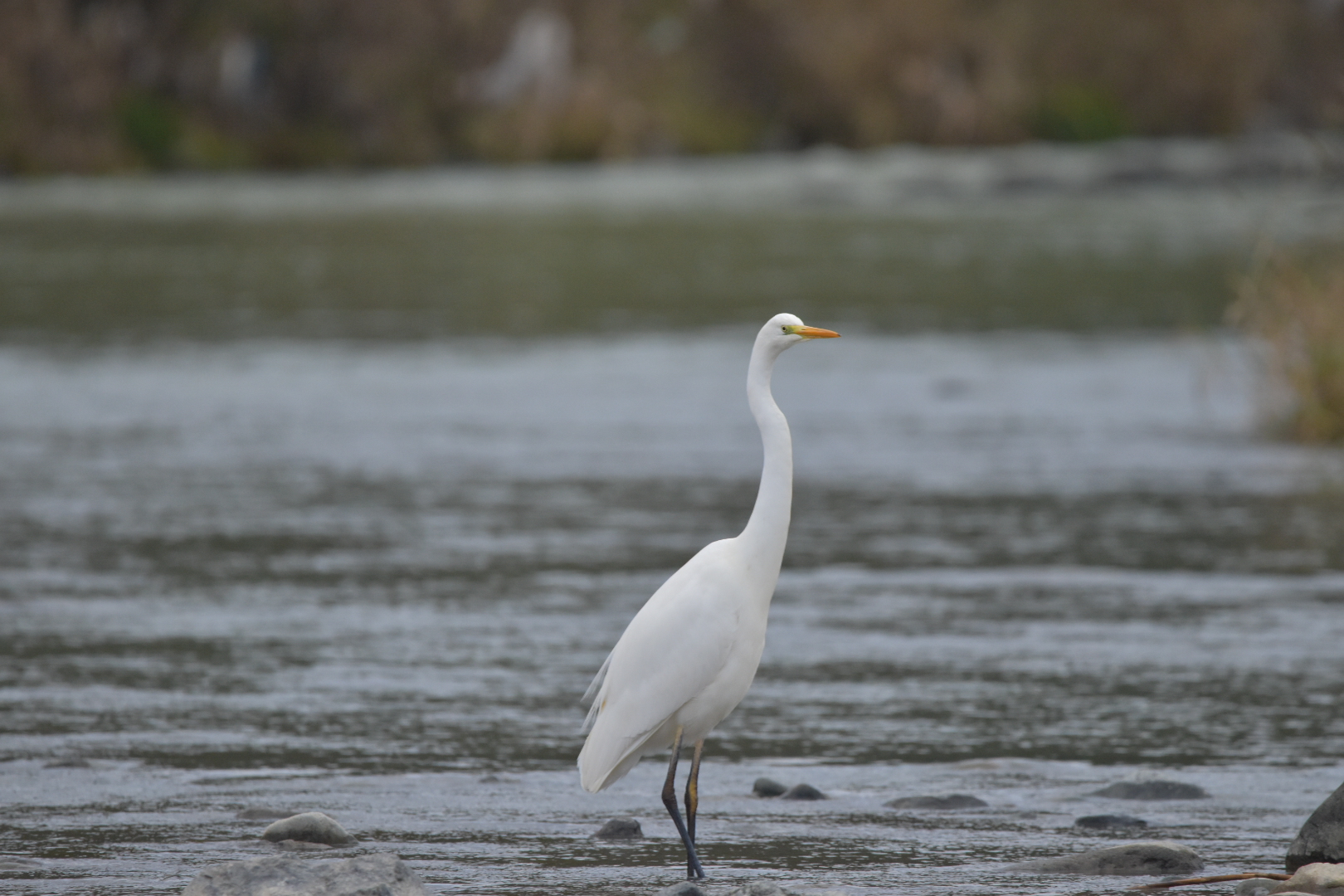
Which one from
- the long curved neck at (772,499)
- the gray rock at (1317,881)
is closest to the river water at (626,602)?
the gray rock at (1317,881)

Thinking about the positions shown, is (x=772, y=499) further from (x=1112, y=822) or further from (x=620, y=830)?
(x=1112, y=822)

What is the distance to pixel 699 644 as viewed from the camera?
22.0ft

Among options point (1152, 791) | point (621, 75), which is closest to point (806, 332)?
point (1152, 791)

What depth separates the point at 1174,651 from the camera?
9.70 m

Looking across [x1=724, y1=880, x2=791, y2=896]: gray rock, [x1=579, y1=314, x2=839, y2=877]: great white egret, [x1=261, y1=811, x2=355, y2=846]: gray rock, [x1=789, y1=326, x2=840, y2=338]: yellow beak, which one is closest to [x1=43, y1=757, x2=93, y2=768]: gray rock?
[x1=261, y1=811, x2=355, y2=846]: gray rock

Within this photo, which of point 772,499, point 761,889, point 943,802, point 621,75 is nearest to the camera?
point 761,889

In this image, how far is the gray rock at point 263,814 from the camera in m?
7.05

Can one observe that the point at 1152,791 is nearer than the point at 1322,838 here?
No

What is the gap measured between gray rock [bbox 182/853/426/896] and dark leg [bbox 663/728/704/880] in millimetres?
836

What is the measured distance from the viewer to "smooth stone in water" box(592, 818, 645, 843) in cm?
702

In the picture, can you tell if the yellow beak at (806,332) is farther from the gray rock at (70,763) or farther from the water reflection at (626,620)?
the gray rock at (70,763)

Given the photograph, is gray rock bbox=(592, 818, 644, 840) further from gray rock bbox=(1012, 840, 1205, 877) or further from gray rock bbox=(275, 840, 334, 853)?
gray rock bbox=(1012, 840, 1205, 877)

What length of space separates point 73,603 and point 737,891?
18.9 ft

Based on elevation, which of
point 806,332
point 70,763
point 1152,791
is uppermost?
point 806,332
